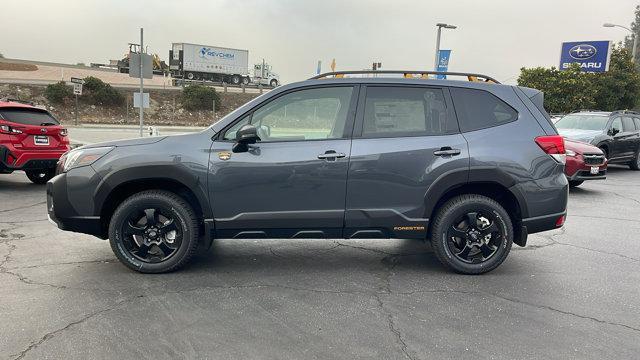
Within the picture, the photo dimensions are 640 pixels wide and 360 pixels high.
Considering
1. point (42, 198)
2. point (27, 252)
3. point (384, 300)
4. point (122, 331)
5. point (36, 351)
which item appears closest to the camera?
point (36, 351)

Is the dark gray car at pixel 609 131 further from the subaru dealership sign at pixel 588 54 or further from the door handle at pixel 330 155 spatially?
the subaru dealership sign at pixel 588 54

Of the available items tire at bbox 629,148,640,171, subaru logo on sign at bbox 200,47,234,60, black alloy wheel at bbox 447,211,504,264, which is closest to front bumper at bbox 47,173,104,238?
black alloy wheel at bbox 447,211,504,264

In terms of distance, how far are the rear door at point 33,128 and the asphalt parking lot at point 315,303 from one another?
335 cm

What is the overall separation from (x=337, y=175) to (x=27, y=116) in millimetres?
7278

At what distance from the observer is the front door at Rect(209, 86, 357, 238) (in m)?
4.36

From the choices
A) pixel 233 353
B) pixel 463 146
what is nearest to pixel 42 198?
pixel 233 353

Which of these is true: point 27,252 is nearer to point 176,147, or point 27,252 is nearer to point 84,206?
point 84,206

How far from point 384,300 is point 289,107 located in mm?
1975

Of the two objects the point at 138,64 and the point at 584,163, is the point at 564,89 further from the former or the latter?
the point at 138,64

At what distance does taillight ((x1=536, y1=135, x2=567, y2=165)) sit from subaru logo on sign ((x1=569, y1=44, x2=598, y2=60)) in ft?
115

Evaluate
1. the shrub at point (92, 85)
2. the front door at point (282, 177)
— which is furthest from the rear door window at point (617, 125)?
the shrub at point (92, 85)

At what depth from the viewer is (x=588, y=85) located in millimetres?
28516

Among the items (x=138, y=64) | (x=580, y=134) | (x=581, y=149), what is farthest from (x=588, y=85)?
(x=138, y=64)

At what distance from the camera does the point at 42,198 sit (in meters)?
8.38
